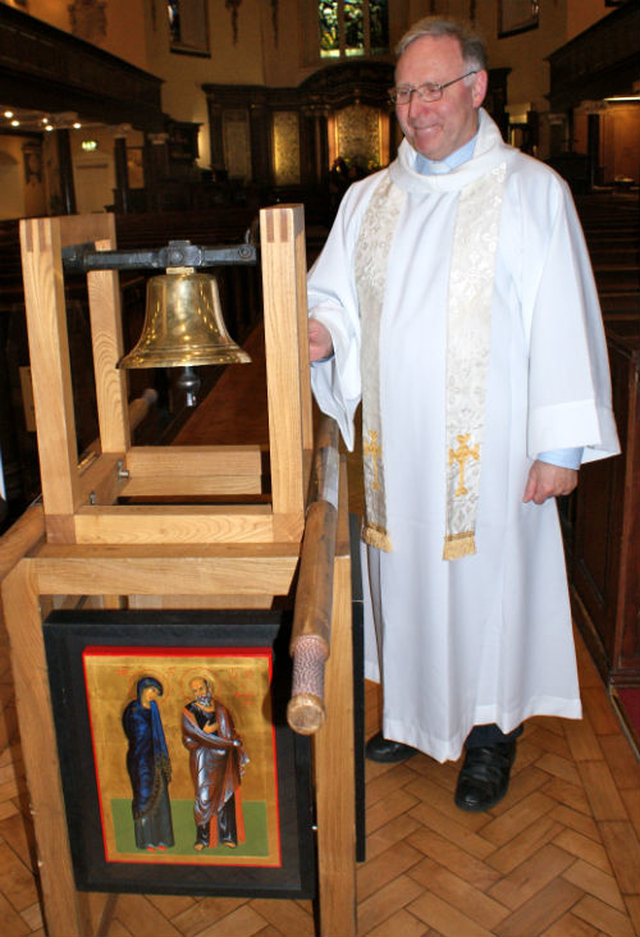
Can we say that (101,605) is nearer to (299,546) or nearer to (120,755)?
(120,755)

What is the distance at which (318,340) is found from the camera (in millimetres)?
2256

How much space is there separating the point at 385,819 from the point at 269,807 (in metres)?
0.76

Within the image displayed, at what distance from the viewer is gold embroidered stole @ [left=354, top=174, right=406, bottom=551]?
222 centimetres

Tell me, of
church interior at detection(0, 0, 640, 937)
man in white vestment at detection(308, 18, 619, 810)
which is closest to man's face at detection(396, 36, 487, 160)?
man in white vestment at detection(308, 18, 619, 810)

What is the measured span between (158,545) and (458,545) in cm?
88

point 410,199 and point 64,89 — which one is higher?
point 64,89

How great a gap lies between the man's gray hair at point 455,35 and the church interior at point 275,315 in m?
0.81

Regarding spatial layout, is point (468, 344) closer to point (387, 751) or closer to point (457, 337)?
point (457, 337)

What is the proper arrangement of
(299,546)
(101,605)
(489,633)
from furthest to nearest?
(489,633)
(101,605)
(299,546)

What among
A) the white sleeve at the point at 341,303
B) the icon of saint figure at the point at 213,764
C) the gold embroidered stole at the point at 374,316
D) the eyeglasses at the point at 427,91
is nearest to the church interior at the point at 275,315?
the icon of saint figure at the point at 213,764

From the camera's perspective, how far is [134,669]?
1586mm

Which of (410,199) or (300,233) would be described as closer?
(300,233)

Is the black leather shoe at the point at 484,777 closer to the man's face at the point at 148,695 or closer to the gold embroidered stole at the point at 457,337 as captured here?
the gold embroidered stole at the point at 457,337

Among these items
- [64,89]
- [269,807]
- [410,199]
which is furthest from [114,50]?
[269,807]
